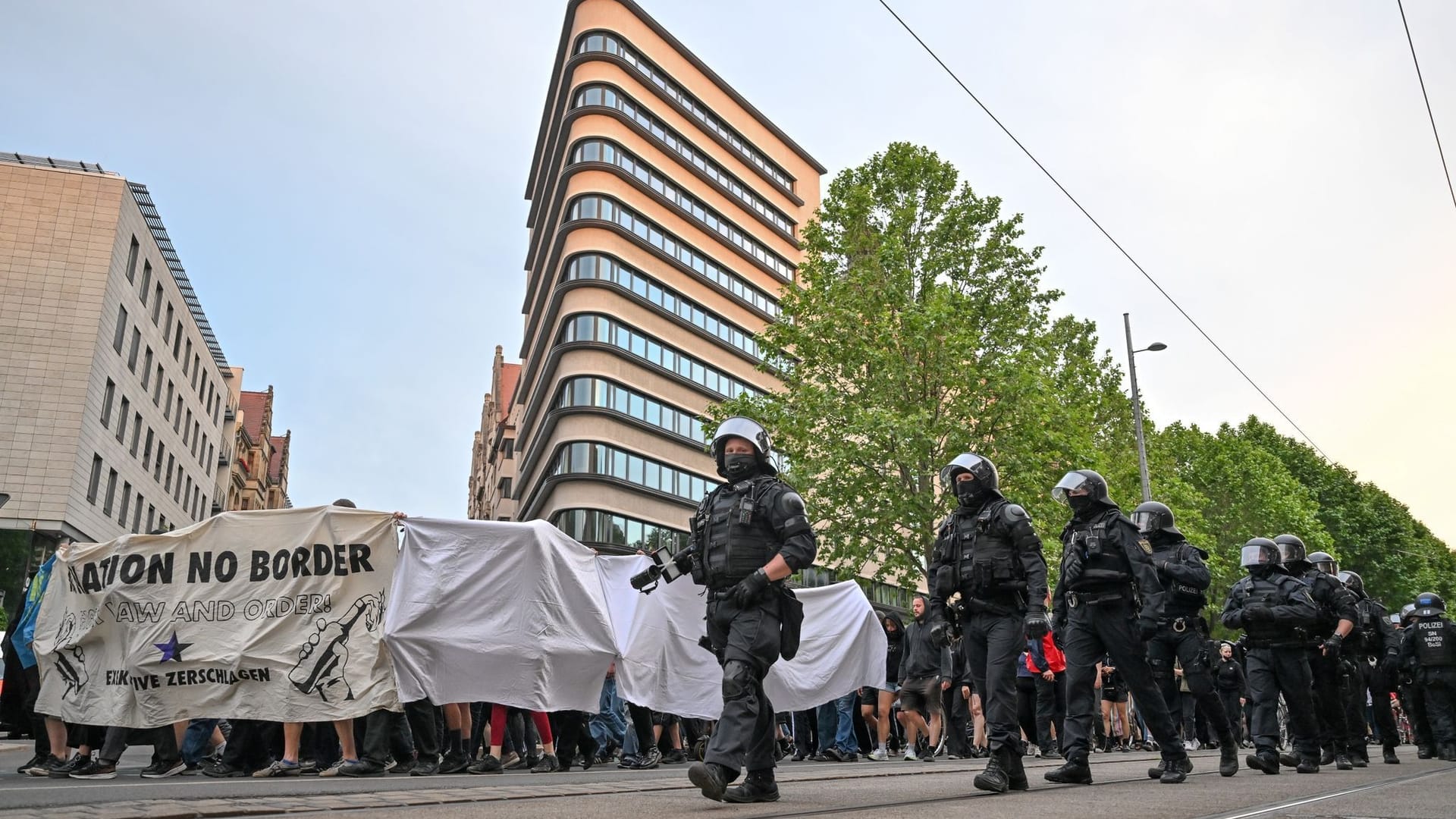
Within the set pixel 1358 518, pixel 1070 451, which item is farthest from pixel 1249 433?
pixel 1070 451

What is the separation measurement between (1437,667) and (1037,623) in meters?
8.80

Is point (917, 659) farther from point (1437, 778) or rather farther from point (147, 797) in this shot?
point (147, 797)

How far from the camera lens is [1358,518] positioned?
5856 cm

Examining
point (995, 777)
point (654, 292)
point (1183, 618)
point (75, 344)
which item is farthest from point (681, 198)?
point (995, 777)

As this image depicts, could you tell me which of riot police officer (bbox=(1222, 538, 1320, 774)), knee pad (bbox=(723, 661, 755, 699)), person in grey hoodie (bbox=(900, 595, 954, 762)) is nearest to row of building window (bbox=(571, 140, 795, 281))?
person in grey hoodie (bbox=(900, 595, 954, 762))

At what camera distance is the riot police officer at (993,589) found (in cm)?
671

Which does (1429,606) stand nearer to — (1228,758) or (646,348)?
(1228,758)

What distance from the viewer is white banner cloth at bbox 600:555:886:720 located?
11.1 m

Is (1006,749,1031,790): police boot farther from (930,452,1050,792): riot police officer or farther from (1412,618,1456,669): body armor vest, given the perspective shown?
(1412,618,1456,669): body armor vest

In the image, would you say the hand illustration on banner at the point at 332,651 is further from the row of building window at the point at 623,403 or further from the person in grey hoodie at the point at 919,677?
the row of building window at the point at 623,403

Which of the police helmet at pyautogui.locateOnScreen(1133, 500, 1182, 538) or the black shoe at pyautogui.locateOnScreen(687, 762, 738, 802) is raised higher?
the police helmet at pyautogui.locateOnScreen(1133, 500, 1182, 538)

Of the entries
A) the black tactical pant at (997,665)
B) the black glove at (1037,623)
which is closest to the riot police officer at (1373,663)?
the black tactical pant at (997,665)

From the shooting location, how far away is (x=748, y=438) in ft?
21.5

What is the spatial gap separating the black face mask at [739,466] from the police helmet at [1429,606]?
10.5 meters
